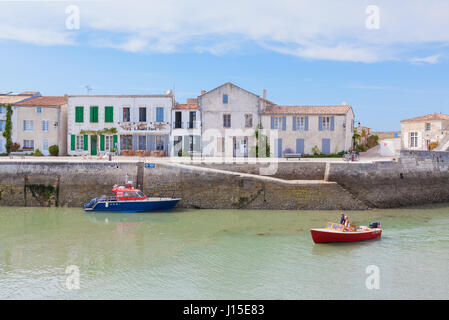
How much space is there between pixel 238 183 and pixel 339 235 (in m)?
7.32

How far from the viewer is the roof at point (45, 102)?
30.7m

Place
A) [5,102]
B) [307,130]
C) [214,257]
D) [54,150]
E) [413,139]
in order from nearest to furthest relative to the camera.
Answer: [214,257] → [54,150] → [307,130] → [5,102] → [413,139]

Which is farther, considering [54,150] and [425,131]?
[425,131]

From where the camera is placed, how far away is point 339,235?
14.7 meters

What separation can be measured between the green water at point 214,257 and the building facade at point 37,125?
A: 485 inches

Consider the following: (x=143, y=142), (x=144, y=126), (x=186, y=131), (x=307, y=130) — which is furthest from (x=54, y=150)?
(x=307, y=130)

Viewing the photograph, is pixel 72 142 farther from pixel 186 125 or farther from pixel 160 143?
pixel 186 125

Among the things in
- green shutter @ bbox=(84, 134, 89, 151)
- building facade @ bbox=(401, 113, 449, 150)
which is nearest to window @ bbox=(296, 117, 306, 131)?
building facade @ bbox=(401, 113, 449, 150)
